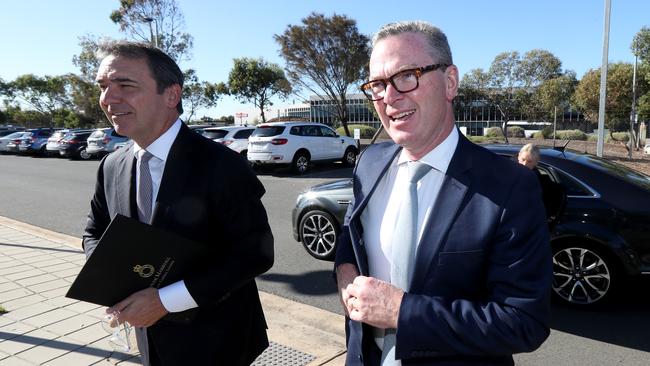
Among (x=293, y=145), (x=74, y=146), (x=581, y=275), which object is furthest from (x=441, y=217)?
(x=74, y=146)

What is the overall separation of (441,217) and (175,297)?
103 centimetres

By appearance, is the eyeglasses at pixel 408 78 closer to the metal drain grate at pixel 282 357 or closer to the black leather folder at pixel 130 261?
the black leather folder at pixel 130 261

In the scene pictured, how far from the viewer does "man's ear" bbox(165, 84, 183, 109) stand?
1.89 metres

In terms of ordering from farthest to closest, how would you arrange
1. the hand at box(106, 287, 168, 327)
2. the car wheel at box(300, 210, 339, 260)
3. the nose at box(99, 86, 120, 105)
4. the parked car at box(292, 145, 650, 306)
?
the car wheel at box(300, 210, 339, 260) → the parked car at box(292, 145, 650, 306) → the nose at box(99, 86, 120, 105) → the hand at box(106, 287, 168, 327)

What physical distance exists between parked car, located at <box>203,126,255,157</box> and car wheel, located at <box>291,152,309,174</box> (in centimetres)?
253

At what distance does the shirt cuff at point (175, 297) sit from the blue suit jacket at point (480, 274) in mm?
835

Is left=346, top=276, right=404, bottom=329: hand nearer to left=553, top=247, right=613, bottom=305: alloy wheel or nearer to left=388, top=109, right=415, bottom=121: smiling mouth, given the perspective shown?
left=388, top=109, right=415, bottom=121: smiling mouth

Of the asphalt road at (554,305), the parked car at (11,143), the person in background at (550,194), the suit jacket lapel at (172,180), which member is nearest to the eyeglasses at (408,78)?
the suit jacket lapel at (172,180)

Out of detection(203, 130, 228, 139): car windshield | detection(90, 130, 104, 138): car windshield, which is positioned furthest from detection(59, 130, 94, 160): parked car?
detection(203, 130, 228, 139): car windshield

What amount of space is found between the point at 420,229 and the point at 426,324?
288 millimetres

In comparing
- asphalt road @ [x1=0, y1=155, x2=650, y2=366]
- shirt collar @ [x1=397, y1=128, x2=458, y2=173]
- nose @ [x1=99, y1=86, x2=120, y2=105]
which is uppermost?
nose @ [x1=99, y1=86, x2=120, y2=105]

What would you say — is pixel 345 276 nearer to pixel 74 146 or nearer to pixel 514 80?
pixel 74 146

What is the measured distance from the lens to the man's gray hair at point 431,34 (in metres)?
1.42

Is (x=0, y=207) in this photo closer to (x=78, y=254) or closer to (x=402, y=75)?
(x=78, y=254)
